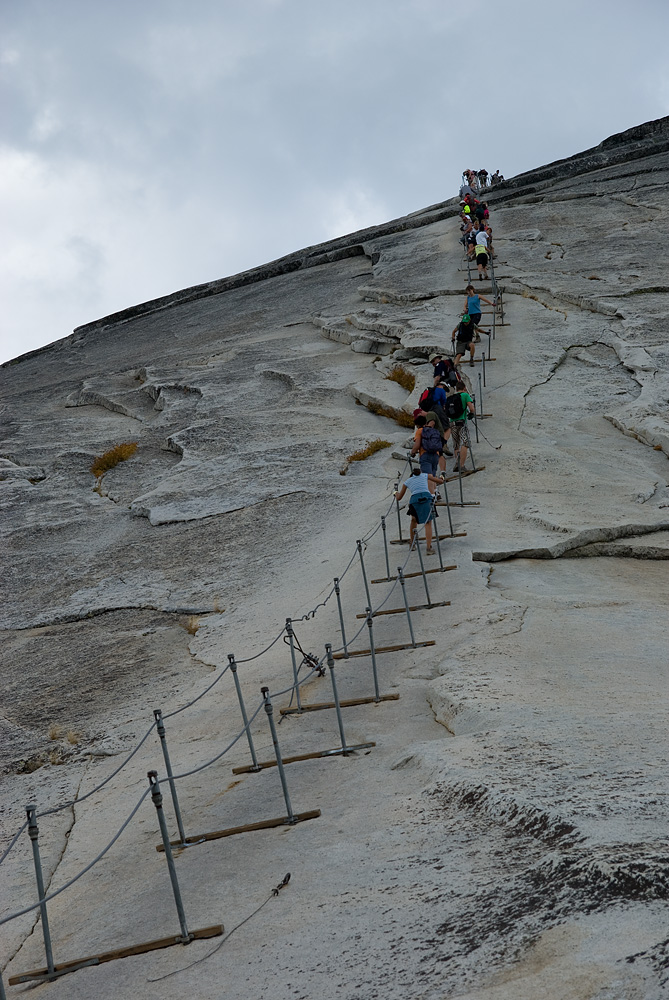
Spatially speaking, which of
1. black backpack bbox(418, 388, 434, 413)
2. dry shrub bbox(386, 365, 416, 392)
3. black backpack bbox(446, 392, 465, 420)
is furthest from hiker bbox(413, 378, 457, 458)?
dry shrub bbox(386, 365, 416, 392)

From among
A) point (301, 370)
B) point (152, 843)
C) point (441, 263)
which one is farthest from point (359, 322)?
point (152, 843)

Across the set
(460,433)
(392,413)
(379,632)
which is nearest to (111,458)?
(392,413)

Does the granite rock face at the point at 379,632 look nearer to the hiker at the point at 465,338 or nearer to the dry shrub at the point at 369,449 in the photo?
the dry shrub at the point at 369,449

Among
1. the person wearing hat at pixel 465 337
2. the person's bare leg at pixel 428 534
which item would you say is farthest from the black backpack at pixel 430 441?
the person wearing hat at pixel 465 337

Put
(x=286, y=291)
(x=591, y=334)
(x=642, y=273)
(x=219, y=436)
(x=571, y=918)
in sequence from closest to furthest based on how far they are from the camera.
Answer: (x=571, y=918), (x=219, y=436), (x=591, y=334), (x=642, y=273), (x=286, y=291)

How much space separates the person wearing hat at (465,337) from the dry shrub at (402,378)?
99 centimetres

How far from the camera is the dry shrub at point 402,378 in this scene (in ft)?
62.9

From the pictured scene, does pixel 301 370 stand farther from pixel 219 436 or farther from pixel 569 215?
pixel 569 215

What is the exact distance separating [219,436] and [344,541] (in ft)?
18.8

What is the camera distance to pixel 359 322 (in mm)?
23406

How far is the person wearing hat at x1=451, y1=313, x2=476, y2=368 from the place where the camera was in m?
→ 18.9

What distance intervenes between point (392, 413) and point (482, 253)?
26.0ft

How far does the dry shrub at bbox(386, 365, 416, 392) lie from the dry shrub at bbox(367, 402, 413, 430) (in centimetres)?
95

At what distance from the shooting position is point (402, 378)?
19.5 meters
